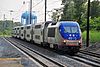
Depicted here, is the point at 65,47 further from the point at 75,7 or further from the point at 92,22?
the point at 75,7

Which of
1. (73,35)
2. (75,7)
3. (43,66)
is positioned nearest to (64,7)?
(75,7)

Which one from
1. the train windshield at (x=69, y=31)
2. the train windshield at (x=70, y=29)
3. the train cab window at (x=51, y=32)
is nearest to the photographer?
the train windshield at (x=69, y=31)

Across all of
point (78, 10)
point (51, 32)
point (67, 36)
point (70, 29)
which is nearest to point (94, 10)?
point (78, 10)

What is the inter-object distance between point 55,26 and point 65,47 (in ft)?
10.4

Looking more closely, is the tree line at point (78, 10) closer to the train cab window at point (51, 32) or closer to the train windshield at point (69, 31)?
the train cab window at point (51, 32)

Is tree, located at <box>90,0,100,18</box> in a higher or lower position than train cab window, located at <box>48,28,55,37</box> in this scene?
higher

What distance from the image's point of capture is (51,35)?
3281 cm

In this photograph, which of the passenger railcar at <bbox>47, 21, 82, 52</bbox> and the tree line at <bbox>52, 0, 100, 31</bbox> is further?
the tree line at <bbox>52, 0, 100, 31</bbox>

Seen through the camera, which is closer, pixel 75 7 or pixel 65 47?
pixel 65 47

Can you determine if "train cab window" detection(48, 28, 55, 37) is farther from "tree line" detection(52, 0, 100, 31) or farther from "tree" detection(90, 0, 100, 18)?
"tree" detection(90, 0, 100, 18)

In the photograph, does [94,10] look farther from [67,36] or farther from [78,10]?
[67,36]

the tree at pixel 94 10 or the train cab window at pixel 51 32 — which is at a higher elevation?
the tree at pixel 94 10

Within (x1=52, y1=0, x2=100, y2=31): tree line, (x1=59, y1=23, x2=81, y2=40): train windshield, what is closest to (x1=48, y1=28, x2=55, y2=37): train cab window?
(x1=59, y1=23, x2=81, y2=40): train windshield

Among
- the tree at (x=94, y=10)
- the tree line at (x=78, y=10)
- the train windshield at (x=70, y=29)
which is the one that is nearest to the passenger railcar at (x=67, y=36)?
the train windshield at (x=70, y=29)
